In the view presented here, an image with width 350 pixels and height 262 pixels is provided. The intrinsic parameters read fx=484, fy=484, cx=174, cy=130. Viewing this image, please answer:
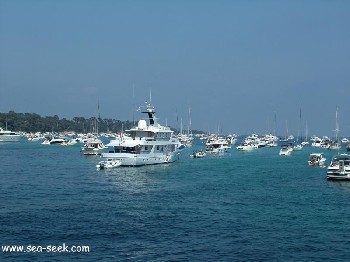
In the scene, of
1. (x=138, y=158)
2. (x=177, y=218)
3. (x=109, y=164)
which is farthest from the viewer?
(x=138, y=158)

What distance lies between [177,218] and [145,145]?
1930 inches

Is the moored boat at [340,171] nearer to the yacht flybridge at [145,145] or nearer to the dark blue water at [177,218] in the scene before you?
the dark blue water at [177,218]

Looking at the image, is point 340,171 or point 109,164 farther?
point 109,164

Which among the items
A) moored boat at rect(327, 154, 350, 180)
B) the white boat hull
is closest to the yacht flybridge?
the white boat hull

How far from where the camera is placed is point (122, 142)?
8612 centimetres

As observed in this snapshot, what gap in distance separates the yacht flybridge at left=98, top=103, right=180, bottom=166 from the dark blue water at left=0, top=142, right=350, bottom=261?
16.2 m

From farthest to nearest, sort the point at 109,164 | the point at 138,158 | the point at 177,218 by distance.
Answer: the point at 138,158 < the point at 109,164 < the point at 177,218

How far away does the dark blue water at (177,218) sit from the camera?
29.9 metres

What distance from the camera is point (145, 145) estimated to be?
88.1m

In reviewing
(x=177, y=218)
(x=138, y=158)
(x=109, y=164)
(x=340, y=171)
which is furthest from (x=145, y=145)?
(x=177, y=218)

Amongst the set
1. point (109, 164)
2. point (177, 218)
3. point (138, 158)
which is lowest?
point (177, 218)

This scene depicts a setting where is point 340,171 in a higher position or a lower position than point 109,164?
lower

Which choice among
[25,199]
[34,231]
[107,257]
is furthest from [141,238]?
[25,199]

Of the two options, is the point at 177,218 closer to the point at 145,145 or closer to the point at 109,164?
the point at 109,164
